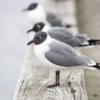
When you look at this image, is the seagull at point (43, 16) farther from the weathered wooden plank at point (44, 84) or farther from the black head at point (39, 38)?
the black head at point (39, 38)

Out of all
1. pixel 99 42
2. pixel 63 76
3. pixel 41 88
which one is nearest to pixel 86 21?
pixel 99 42

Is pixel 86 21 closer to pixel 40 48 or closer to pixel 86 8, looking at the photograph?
pixel 86 8

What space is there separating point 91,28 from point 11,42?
2445mm

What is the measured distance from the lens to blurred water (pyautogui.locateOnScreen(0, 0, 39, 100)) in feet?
19.3

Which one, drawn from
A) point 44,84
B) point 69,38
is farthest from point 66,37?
point 44,84

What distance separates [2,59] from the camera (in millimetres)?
7137

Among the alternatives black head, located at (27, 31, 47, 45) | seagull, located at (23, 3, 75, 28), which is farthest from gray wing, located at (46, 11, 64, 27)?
black head, located at (27, 31, 47, 45)

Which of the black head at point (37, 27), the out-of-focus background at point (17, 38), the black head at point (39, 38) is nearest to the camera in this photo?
the black head at point (39, 38)

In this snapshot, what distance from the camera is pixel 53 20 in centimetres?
600

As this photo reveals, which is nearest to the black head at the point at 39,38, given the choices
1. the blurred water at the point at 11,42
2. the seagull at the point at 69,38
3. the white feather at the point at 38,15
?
the seagull at the point at 69,38

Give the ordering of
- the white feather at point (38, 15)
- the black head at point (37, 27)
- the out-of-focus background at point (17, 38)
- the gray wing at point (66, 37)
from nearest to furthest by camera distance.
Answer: the gray wing at point (66, 37) → the black head at point (37, 27) → the out-of-focus background at point (17, 38) → the white feather at point (38, 15)

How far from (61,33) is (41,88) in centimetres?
146

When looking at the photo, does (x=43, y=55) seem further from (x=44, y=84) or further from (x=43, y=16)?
(x=43, y=16)

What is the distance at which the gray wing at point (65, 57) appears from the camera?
127 inches
